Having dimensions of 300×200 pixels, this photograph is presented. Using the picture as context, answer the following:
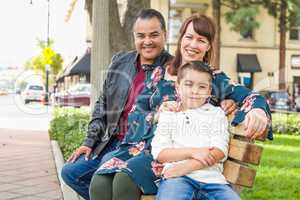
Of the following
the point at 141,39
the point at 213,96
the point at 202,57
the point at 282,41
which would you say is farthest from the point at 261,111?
the point at 282,41

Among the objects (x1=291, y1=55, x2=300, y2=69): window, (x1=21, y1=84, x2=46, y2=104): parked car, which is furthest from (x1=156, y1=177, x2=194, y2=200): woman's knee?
(x1=291, y1=55, x2=300, y2=69): window

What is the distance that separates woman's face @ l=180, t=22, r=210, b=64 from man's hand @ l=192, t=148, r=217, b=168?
2.31ft

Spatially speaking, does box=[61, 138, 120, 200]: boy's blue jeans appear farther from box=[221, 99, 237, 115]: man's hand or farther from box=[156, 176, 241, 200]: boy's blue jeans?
box=[221, 99, 237, 115]: man's hand

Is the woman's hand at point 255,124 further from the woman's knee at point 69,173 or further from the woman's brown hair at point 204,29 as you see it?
the woman's knee at point 69,173

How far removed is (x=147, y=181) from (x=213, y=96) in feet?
2.23

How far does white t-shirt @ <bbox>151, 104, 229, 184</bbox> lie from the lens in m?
3.05

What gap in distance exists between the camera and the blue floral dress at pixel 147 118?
3.18m

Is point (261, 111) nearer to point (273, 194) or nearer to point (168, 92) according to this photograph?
point (168, 92)

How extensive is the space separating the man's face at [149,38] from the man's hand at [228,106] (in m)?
0.86

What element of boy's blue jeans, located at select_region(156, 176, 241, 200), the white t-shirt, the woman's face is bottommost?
boy's blue jeans, located at select_region(156, 176, 241, 200)

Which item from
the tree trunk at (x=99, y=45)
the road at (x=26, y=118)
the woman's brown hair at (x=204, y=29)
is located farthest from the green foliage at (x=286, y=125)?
the woman's brown hair at (x=204, y=29)

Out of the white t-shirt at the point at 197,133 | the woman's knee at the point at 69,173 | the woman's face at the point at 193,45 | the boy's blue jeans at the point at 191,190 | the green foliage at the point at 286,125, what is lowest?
the green foliage at the point at 286,125

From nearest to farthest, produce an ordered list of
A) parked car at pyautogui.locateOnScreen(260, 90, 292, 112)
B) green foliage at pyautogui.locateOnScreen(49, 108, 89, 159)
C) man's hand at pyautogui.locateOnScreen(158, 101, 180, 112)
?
man's hand at pyautogui.locateOnScreen(158, 101, 180, 112) → green foliage at pyautogui.locateOnScreen(49, 108, 89, 159) → parked car at pyautogui.locateOnScreen(260, 90, 292, 112)

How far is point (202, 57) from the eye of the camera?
3.49 meters
